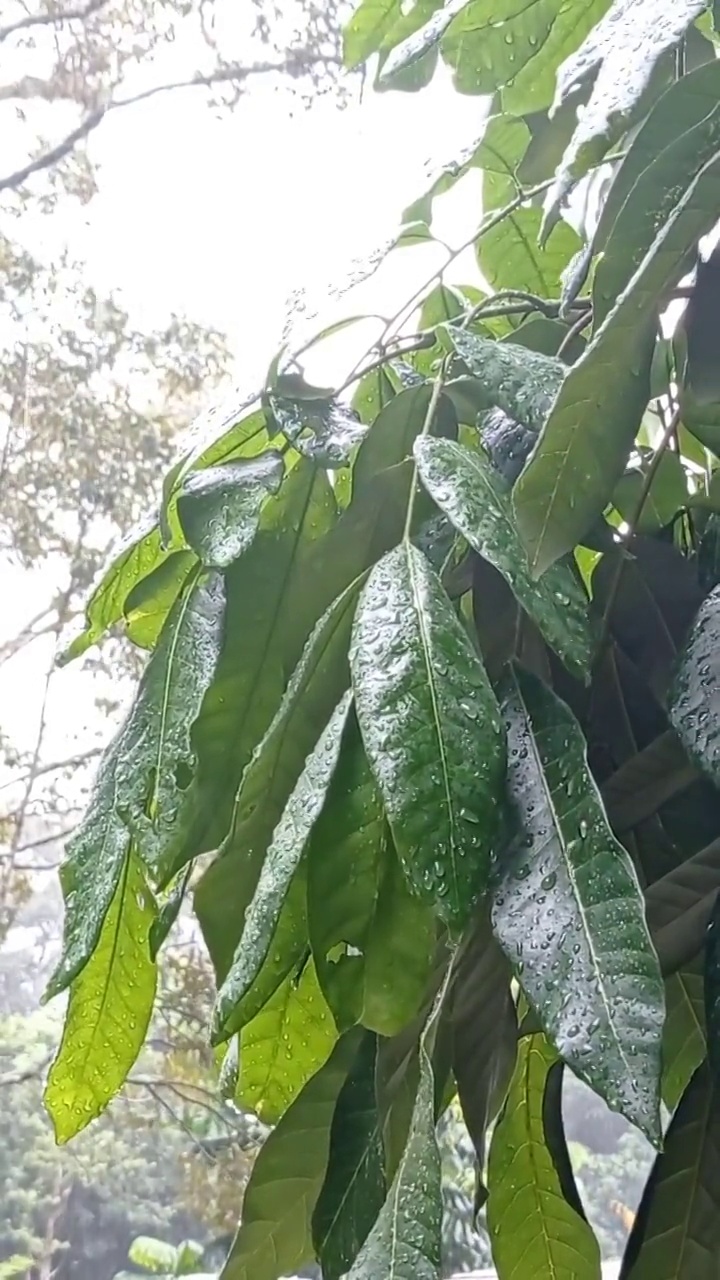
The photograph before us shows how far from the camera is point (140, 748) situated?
0.33 metres

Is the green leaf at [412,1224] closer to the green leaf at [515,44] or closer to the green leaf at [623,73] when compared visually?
the green leaf at [623,73]

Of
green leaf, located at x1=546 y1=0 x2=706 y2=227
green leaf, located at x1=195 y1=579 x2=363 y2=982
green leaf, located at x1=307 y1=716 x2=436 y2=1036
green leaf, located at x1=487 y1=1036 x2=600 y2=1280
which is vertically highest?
green leaf, located at x1=546 y1=0 x2=706 y2=227

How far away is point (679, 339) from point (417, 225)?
0.11 metres

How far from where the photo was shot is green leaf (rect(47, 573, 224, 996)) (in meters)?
0.32

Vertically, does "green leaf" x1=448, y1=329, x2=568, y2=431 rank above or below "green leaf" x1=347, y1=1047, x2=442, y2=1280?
above

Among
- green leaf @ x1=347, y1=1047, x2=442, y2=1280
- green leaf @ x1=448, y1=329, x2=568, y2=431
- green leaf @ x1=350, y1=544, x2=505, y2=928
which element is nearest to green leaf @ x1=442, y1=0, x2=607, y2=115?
green leaf @ x1=448, y1=329, x2=568, y2=431

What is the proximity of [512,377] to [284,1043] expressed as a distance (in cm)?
23

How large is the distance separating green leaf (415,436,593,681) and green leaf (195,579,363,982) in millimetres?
36

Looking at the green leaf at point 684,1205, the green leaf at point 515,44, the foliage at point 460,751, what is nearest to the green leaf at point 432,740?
the foliage at point 460,751

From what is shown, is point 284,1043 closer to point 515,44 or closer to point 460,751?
point 460,751

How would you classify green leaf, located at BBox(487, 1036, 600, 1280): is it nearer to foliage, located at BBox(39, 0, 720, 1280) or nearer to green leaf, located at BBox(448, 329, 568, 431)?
foliage, located at BBox(39, 0, 720, 1280)

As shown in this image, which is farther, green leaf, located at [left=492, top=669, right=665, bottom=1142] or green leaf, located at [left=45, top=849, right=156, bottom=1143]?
green leaf, located at [left=45, top=849, right=156, bottom=1143]

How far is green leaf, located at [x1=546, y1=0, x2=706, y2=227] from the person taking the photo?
240 millimetres

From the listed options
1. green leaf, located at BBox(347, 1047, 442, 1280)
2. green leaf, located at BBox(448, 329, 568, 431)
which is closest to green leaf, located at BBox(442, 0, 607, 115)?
green leaf, located at BBox(448, 329, 568, 431)
